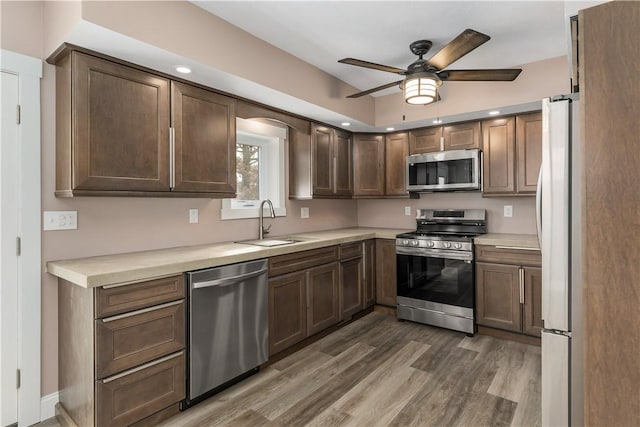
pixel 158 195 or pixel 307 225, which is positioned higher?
pixel 158 195

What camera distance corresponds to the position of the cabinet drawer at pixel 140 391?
1801 mm

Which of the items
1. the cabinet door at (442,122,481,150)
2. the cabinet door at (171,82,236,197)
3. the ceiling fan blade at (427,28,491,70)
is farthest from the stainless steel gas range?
the cabinet door at (171,82,236,197)

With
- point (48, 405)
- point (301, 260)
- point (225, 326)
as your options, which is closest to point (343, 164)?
point (301, 260)

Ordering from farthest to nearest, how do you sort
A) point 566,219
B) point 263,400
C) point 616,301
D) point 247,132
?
point 247,132
point 263,400
point 566,219
point 616,301

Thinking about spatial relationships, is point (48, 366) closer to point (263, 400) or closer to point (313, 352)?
point (263, 400)

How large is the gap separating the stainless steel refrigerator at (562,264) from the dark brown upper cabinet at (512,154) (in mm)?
2015

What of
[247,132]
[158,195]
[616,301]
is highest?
[247,132]

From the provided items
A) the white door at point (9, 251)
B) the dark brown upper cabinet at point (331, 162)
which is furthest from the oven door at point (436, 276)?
the white door at point (9, 251)

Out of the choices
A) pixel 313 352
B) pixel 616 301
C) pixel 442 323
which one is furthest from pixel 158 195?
pixel 442 323

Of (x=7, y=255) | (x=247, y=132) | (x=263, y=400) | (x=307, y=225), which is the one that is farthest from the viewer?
(x=307, y=225)

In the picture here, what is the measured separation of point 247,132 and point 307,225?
1.28m

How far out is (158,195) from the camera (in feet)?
7.74

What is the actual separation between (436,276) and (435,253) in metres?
0.24

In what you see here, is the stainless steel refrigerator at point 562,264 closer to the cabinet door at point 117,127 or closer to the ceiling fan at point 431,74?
the ceiling fan at point 431,74
